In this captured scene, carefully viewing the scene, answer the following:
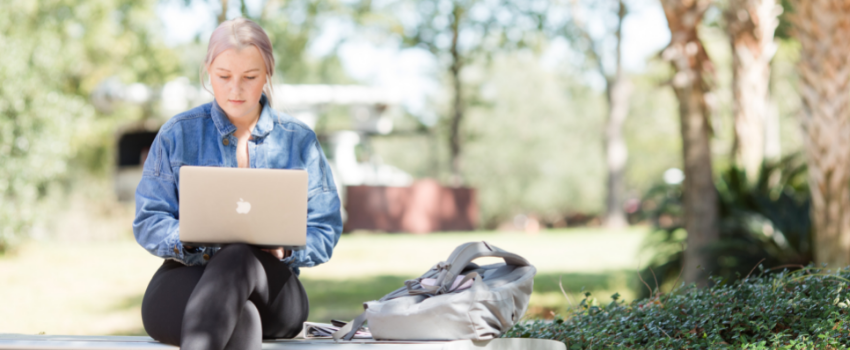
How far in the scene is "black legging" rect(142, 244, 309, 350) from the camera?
6.83 feet

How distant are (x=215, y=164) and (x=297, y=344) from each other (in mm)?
700

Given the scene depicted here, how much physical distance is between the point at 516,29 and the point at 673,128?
22560 mm

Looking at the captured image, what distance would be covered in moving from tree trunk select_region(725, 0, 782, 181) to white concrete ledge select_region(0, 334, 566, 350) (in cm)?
459

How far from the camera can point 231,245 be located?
7.34 feet

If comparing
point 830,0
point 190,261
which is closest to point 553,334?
point 190,261

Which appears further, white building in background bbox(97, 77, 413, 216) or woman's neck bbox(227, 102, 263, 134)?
white building in background bbox(97, 77, 413, 216)

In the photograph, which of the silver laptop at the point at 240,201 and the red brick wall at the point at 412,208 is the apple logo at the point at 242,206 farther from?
the red brick wall at the point at 412,208

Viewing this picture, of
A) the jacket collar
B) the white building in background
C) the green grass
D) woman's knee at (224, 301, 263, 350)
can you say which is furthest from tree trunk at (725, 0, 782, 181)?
the white building in background

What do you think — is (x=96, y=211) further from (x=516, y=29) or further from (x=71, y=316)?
(x=516, y=29)

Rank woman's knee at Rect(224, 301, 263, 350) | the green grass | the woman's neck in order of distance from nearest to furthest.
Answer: woman's knee at Rect(224, 301, 263, 350) → the woman's neck → the green grass

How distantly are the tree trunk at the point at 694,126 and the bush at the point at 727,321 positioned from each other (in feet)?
6.35

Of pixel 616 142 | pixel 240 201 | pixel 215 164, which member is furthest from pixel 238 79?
pixel 616 142

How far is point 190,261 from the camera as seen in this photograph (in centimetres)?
235

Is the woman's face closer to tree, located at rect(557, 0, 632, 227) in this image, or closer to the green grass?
the green grass
